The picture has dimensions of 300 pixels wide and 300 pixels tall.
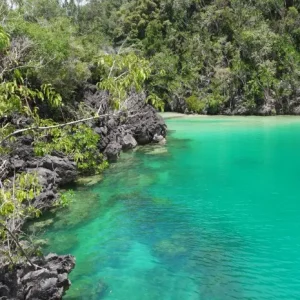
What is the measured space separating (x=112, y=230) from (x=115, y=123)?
14773 mm

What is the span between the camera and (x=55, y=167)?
52.5ft

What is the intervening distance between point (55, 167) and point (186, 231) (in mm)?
6950

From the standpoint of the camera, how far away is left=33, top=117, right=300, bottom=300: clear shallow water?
8984 mm

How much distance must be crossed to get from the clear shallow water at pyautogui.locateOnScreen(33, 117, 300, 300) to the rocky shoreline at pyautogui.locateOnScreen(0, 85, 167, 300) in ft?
2.83

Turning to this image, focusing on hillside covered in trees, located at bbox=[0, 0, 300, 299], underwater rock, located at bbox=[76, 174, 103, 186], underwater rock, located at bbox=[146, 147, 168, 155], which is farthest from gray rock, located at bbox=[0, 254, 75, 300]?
underwater rock, located at bbox=[146, 147, 168, 155]

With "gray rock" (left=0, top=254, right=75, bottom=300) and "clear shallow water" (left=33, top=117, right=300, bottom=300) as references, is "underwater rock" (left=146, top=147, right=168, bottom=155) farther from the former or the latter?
"gray rock" (left=0, top=254, right=75, bottom=300)

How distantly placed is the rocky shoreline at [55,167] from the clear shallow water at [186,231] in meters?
0.86

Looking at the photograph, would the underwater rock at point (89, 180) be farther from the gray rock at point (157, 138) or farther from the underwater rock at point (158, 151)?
the gray rock at point (157, 138)

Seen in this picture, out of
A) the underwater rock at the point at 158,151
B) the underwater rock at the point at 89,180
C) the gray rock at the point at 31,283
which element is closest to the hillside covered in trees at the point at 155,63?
the underwater rock at the point at 89,180

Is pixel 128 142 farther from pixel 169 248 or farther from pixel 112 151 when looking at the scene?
pixel 169 248

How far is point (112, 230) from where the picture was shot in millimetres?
12492

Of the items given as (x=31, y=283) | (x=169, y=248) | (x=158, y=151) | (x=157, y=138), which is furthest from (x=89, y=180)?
(x=157, y=138)

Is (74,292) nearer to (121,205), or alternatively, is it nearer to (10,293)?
(10,293)

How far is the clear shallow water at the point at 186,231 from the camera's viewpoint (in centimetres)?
898
